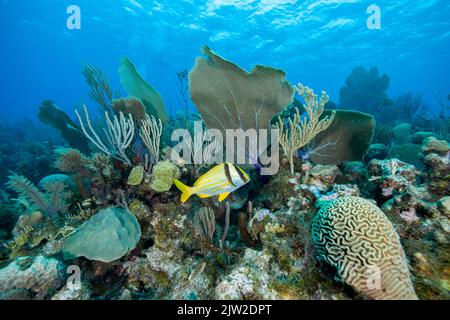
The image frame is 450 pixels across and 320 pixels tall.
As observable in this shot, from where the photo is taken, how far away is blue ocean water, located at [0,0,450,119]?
24.8 meters

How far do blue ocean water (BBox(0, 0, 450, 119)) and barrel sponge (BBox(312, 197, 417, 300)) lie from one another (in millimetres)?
13163

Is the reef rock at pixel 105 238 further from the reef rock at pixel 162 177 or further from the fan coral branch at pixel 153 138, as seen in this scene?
the fan coral branch at pixel 153 138

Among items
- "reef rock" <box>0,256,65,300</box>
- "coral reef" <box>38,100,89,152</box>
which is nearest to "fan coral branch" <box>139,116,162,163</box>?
"reef rock" <box>0,256,65,300</box>

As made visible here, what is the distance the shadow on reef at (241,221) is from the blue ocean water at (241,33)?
10.8 metres

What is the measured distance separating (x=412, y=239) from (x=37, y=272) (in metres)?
4.36

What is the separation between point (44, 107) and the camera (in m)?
6.84

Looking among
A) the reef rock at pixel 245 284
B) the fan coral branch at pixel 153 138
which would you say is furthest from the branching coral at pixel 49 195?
the reef rock at pixel 245 284

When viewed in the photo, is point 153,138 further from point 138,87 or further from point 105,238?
point 138,87

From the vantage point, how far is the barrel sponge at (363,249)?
1891 millimetres

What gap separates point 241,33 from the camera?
3122cm

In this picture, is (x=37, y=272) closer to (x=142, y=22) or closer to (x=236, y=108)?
(x=236, y=108)

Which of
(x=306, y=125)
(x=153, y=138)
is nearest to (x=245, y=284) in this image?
(x=306, y=125)

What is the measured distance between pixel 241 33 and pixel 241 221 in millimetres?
34073

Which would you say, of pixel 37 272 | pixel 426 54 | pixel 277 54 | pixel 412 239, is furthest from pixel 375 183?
pixel 426 54
